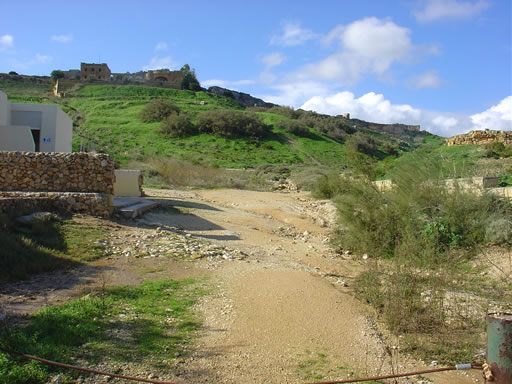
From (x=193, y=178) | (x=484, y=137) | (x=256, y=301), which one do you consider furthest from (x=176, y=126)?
(x=256, y=301)

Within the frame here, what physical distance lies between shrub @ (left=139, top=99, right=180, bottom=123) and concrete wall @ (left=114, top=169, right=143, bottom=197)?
39.0m

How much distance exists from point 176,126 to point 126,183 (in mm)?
33601

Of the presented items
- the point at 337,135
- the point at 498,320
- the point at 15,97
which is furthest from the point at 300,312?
the point at 15,97

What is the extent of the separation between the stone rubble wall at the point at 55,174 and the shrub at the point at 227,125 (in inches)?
1589

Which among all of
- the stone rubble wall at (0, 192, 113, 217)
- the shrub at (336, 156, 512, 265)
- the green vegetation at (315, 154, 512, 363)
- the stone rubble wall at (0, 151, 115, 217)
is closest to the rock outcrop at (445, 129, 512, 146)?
the green vegetation at (315, 154, 512, 363)

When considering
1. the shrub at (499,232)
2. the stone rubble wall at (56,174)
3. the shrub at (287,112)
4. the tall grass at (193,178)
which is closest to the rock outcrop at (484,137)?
the tall grass at (193,178)

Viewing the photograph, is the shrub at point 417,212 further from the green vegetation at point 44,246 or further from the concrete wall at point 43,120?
the concrete wall at point 43,120

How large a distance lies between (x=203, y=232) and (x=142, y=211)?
2321 mm

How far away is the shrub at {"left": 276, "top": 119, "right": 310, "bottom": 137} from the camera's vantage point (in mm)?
58875

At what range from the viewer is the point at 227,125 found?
52.2 metres

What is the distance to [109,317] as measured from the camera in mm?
5199

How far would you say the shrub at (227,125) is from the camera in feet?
171

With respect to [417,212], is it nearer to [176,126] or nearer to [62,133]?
[62,133]

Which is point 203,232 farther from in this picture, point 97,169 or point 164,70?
point 164,70
